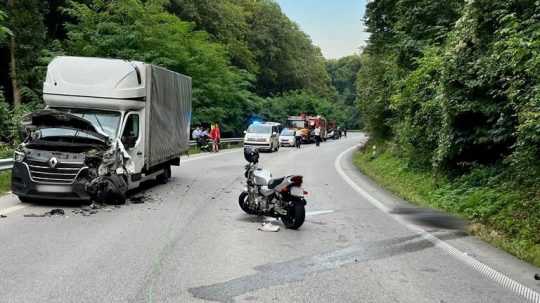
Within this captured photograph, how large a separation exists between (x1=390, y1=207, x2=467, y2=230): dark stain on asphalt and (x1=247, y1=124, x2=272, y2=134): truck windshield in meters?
28.5

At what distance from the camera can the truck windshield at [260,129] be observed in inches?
1599

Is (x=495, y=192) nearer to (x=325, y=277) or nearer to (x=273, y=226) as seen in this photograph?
(x=273, y=226)

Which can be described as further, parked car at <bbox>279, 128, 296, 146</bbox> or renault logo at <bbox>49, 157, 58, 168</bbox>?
parked car at <bbox>279, 128, 296, 146</bbox>

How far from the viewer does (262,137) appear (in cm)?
3972

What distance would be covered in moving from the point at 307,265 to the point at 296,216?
2.61m

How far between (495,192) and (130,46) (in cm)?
2445

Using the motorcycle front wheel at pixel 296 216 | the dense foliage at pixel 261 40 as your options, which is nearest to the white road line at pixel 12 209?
the motorcycle front wheel at pixel 296 216

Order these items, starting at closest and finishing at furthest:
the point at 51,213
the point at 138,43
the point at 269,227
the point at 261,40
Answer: the point at 269,227
the point at 51,213
the point at 138,43
the point at 261,40

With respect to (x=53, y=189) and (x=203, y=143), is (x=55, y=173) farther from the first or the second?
(x=203, y=143)

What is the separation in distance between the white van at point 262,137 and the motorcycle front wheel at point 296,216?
2907 cm

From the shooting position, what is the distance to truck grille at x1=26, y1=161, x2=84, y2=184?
36.4 feet

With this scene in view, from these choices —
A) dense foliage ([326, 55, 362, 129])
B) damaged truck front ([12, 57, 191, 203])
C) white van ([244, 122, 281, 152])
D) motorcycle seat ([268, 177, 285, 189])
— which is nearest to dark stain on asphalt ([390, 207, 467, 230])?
motorcycle seat ([268, 177, 285, 189])

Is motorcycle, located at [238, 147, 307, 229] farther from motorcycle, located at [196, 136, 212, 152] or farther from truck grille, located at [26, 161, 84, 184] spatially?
motorcycle, located at [196, 136, 212, 152]

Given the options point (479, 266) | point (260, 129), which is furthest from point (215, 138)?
point (479, 266)
